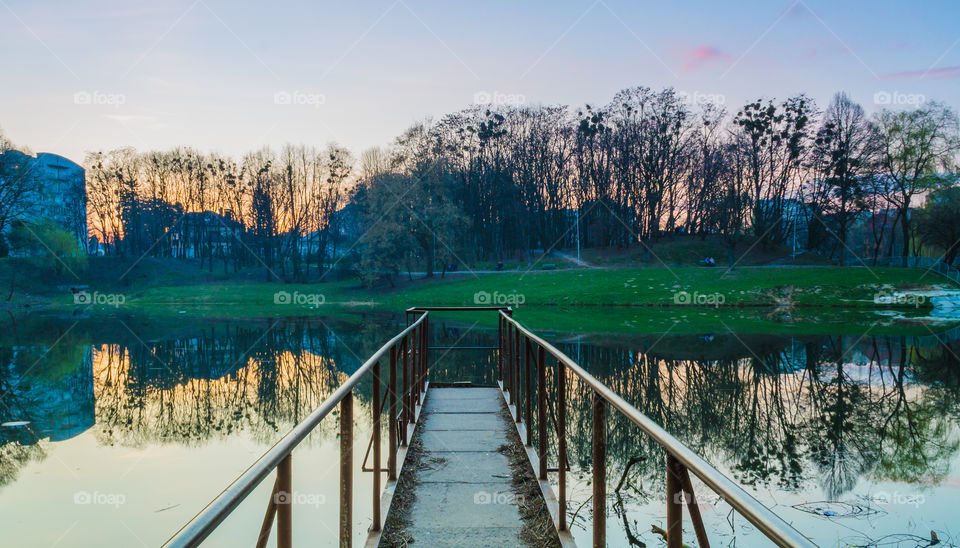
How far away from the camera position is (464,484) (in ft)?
17.1

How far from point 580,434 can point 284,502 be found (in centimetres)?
680

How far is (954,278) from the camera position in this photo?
35969mm

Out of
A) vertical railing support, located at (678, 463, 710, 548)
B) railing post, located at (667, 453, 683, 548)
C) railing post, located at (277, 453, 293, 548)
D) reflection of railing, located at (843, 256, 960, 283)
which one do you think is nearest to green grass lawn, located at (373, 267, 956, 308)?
reflection of railing, located at (843, 256, 960, 283)

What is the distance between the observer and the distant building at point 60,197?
162 feet

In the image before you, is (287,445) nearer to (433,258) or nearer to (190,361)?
(190,361)

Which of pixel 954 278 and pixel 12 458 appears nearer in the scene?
pixel 12 458

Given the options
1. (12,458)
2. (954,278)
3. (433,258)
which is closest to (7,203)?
(433,258)

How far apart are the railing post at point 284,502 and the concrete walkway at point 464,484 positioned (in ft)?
6.69

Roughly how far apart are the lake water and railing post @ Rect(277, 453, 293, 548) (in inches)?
158

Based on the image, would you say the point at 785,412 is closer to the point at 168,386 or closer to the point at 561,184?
the point at 168,386

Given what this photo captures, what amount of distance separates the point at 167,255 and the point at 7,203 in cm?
1920

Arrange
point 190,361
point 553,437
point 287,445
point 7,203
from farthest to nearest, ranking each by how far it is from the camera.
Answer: point 7,203 → point 190,361 → point 553,437 → point 287,445

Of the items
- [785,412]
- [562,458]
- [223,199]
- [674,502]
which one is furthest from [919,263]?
[223,199]

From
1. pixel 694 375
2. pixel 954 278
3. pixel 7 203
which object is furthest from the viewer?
pixel 7 203
